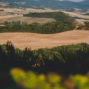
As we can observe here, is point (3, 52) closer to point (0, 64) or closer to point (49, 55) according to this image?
point (0, 64)

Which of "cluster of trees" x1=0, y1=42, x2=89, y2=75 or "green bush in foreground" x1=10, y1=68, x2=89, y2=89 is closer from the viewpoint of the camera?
"green bush in foreground" x1=10, y1=68, x2=89, y2=89

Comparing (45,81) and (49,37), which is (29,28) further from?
(45,81)

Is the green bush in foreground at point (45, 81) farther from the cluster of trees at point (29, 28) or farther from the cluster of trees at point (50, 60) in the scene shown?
the cluster of trees at point (29, 28)

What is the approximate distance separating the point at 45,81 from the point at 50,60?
1886cm

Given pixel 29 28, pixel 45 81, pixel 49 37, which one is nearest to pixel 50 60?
pixel 45 81

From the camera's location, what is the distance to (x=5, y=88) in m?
11.2

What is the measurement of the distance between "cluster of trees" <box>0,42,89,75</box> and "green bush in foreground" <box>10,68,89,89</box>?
16.1m

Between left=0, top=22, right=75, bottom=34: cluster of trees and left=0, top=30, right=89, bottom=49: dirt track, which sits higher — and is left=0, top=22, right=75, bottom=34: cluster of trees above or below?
above

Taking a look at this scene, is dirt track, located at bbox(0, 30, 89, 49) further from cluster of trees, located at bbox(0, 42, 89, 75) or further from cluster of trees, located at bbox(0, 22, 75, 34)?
cluster of trees, located at bbox(0, 42, 89, 75)

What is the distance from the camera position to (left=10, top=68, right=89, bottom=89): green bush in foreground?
2838 millimetres

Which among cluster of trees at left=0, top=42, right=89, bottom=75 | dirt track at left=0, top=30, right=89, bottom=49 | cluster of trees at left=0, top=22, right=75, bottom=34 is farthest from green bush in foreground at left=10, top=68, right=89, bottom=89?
cluster of trees at left=0, top=22, right=75, bottom=34

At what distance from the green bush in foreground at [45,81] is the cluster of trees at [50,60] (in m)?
16.1

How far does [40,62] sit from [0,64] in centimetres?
556

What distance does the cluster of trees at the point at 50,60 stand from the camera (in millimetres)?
19891
